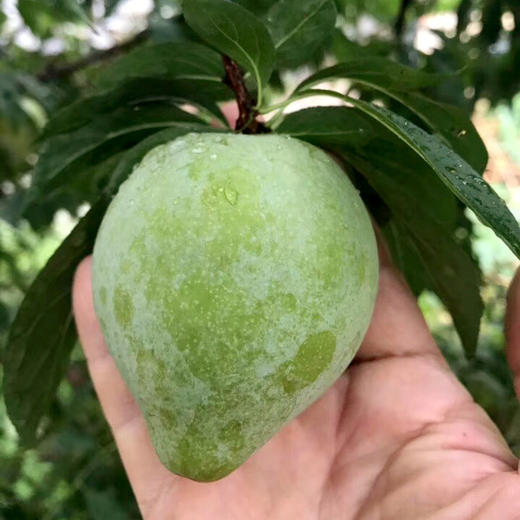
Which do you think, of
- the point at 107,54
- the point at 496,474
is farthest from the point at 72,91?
the point at 496,474

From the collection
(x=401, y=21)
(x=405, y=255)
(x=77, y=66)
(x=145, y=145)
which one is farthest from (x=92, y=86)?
(x=405, y=255)

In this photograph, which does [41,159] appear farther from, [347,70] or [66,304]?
[347,70]

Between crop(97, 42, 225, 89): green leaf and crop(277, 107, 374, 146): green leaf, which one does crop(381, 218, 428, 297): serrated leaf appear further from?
crop(97, 42, 225, 89): green leaf

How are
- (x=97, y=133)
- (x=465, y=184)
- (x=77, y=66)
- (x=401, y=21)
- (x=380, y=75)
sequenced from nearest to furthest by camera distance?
(x=465, y=184) < (x=380, y=75) < (x=97, y=133) < (x=401, y=21) < (x=77, y=66)

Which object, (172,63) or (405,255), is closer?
(172,63)

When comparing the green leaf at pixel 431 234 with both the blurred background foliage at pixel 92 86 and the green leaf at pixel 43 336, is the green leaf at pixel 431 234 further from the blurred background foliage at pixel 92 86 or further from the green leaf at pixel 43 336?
the green leaf at pixel 43 336

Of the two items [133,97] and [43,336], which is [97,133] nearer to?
[133,97]

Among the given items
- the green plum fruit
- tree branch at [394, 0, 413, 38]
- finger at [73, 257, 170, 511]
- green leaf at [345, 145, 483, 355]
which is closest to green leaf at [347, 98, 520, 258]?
the green plum fruit
